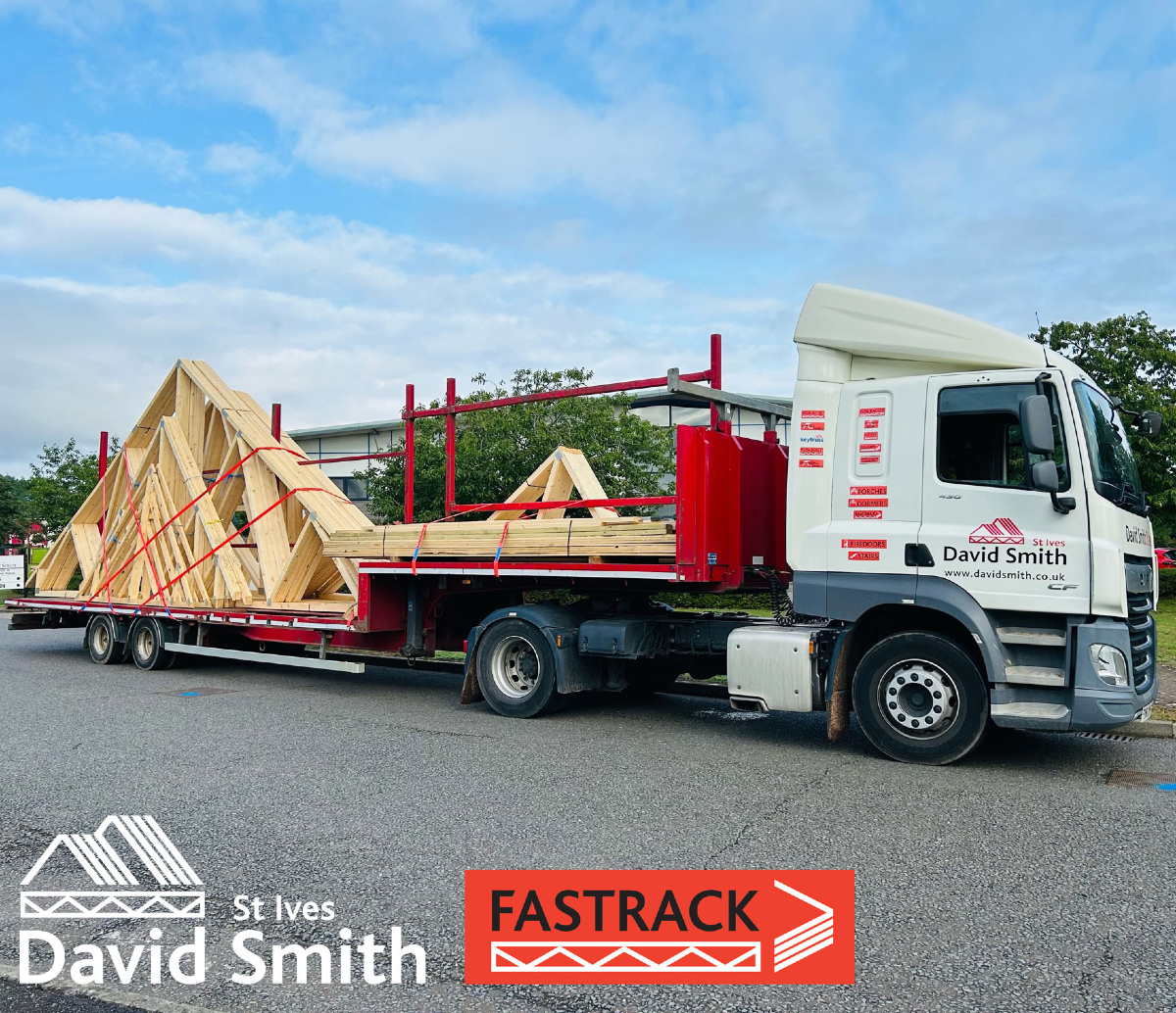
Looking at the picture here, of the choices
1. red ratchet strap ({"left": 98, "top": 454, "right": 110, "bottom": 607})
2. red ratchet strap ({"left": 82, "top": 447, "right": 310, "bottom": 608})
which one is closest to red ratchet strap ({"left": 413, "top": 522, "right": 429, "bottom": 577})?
red ratchet strap ({"left": 82, "top": 447, "right": 310, "bottom": 608})

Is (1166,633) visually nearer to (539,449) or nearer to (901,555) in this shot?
(539,449)

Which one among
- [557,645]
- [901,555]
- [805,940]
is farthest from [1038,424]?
[557,645]

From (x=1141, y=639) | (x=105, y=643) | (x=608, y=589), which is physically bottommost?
(x=105, y=643)

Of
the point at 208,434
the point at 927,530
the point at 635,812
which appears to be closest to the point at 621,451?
the point at 208,434

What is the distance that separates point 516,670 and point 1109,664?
480 cm

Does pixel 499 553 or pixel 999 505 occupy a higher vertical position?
pixel 999 505

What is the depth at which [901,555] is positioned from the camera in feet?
22.8

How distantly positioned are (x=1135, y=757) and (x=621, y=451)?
34.7 ft

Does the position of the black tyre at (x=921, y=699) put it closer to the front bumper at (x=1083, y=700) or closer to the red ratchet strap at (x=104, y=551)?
the front bumper at (x=1083, y=700)

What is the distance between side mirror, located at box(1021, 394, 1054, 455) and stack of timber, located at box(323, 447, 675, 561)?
268 centimetres

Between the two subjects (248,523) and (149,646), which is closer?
(248,523)

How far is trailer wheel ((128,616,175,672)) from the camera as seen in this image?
1255 centimetres

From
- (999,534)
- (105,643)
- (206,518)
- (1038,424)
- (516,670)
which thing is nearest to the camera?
(1038,424)

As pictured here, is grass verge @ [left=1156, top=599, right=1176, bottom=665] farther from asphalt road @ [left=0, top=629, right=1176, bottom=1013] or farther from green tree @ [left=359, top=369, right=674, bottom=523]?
green tree @ [left=359, top=369, right=674, bottom=523]
